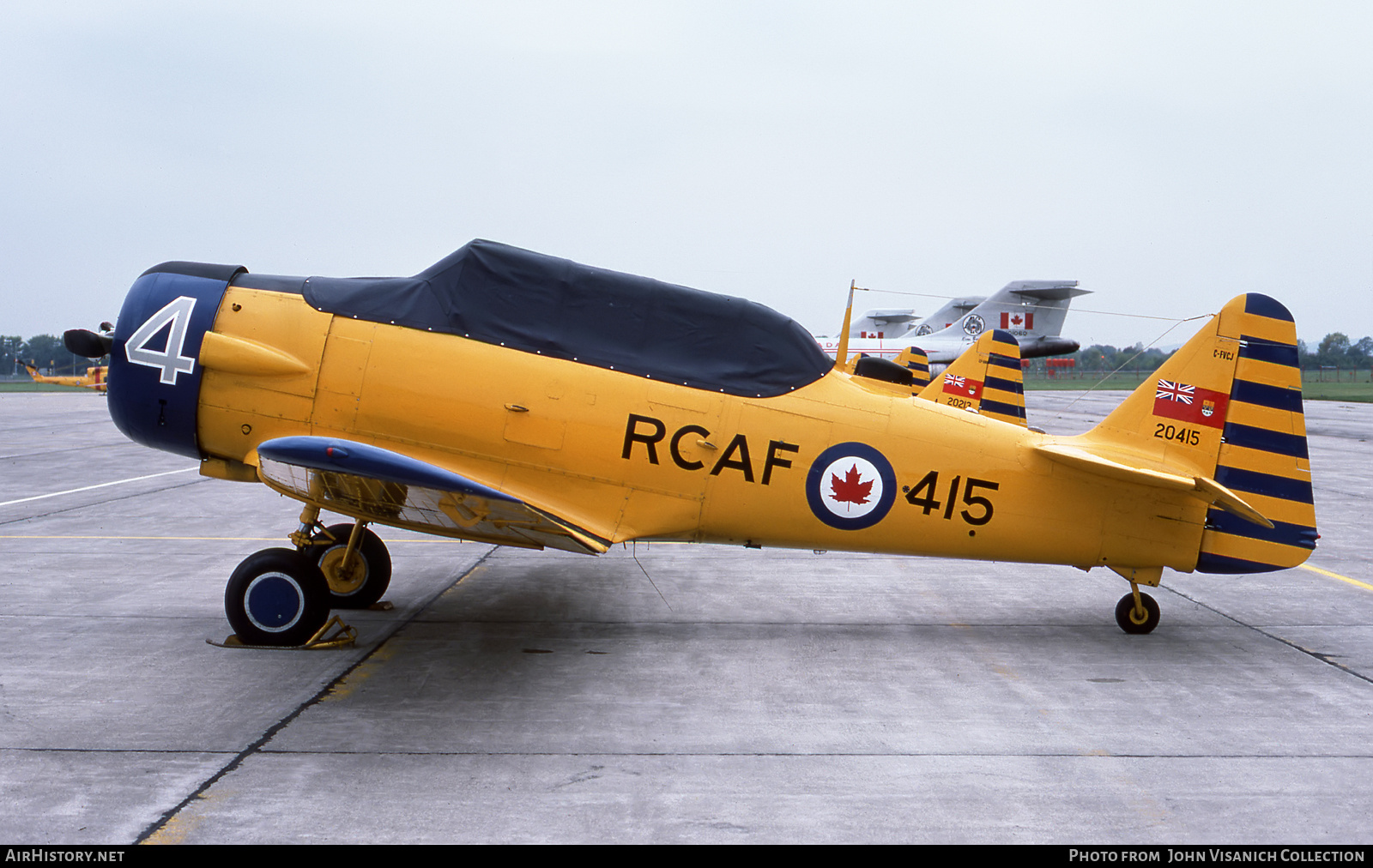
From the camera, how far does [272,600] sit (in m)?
5.88

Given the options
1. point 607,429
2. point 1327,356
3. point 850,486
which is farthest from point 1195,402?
point 1327,356

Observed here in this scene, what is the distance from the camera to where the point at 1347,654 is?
6.22 metres

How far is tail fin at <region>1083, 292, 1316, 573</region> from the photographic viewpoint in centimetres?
664

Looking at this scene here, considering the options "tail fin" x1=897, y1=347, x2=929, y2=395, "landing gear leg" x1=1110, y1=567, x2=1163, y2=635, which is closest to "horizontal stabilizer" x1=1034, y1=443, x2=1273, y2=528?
"landing gear leg" x1=1110, y1=567, x2=1163, y2=635

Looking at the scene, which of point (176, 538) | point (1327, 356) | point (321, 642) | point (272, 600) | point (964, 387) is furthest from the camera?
point (1327, 356)

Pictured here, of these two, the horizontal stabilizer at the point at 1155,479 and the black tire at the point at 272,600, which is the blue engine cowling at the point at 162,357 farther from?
the horizontal stabilizer at the point at 1155,479

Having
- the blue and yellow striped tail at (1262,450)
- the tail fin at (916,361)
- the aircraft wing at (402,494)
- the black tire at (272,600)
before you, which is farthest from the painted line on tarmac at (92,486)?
the tail fin at (916,361)

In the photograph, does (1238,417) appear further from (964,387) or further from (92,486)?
(92,486)

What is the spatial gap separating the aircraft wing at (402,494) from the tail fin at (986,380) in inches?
366

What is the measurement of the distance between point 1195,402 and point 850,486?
2598mm

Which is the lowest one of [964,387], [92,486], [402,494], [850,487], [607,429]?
[92,486]
